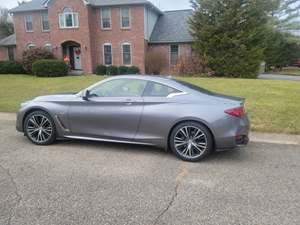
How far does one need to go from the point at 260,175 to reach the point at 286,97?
6.74 metres

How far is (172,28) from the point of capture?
26.0m

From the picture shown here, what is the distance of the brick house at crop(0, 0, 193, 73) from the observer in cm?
2392

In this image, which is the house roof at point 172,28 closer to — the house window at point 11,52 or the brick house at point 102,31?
the brick house at point 102,31

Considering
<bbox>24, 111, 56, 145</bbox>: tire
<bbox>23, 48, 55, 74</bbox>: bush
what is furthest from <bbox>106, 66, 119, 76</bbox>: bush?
<bbox>24, 111, 56, 145</bbox>: tire

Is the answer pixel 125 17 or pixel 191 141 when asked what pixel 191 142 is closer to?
pixel 191 141

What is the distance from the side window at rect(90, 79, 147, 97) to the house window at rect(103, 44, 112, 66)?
67.0ft

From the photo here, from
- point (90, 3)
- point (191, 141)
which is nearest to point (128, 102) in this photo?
point (191, 141)

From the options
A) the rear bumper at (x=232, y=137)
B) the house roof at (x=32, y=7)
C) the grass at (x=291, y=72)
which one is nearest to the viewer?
the rear bumper at (x=232, y=137)

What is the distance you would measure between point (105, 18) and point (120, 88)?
20.9 meters

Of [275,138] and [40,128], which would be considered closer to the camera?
[40,128]

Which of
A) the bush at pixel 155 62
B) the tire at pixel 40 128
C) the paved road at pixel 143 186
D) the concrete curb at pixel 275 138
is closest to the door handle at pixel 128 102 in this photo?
the paved road at pixel 143 186

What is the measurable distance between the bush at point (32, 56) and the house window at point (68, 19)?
2.83 metres

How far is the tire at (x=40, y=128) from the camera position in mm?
5625

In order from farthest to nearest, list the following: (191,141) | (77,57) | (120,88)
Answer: (77,57) → (120,88) → (191,141)
